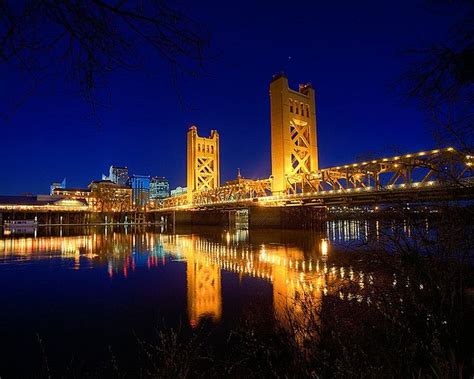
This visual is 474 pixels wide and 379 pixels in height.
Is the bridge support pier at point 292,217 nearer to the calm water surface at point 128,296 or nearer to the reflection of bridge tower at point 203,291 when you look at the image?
the calm water surface at point 128,296

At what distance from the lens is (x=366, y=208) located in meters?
6.09

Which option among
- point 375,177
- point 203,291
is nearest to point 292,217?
point 375,177

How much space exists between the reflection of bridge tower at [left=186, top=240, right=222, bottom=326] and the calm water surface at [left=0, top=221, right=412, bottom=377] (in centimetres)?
3

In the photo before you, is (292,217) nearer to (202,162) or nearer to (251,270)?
(251,270)

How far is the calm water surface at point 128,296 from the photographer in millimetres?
7238

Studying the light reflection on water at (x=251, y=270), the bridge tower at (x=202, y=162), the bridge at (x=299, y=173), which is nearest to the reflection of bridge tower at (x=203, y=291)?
the light reflection on water at (x=251, y=270)

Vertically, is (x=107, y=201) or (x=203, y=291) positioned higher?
(x=107, y=201)

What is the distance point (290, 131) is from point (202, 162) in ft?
159

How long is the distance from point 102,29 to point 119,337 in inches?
292

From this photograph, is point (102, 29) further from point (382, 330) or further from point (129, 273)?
point (129, 273)

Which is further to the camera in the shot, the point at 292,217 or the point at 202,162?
the point at 202,162

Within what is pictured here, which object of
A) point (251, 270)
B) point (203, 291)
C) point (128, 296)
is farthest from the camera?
point (251, 270)

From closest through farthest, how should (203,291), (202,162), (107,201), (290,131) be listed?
(203,291) < (290,131) < (202,162) < (107,201)

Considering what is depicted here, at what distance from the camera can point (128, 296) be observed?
1218 cm
